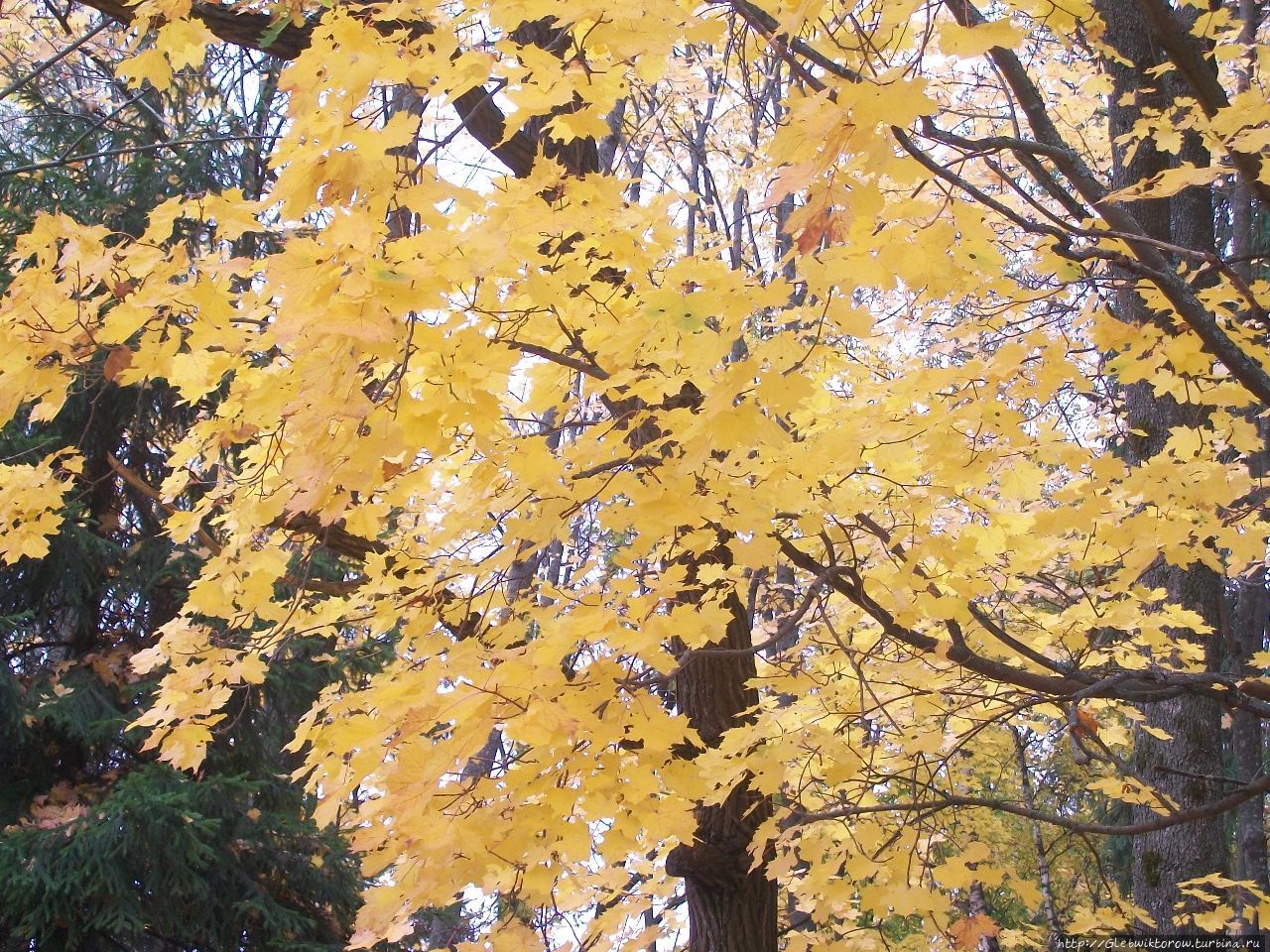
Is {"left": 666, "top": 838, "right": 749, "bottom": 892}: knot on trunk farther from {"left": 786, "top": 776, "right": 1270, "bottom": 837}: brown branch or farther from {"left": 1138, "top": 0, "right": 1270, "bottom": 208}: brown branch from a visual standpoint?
{"left": 1138, "top": 0, "right": 1270, "bottom": 208}: brown branch

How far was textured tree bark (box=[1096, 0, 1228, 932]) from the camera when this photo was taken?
154 inches

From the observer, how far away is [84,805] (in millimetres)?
4871

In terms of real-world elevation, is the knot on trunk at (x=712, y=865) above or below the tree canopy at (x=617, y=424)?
below

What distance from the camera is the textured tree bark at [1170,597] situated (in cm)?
391

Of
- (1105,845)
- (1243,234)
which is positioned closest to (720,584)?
(1243,234)

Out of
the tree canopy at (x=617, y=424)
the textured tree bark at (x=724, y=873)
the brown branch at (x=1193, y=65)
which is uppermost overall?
the brown branch at (x=1193, y=65)

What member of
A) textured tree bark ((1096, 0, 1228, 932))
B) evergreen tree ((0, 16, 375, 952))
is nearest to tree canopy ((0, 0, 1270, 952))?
textured tree bark ((1096, 0, 1228, 932))

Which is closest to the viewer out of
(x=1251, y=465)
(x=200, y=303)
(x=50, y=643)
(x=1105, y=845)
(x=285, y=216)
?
(x=285, y=216)

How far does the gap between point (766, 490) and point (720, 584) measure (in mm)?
930

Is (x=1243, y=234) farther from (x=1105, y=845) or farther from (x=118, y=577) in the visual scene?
(x=1105, y=845)

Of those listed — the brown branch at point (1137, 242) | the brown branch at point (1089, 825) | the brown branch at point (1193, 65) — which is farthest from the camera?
the brown branch at point (1089, 825)

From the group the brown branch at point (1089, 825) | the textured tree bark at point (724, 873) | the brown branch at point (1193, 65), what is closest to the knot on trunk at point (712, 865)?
the textured tree bark at point (724, 873)

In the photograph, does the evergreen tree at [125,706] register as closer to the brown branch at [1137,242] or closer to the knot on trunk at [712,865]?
the knot on trunk at [712,865]

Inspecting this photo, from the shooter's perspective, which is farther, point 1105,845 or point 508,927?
Answer: point 1105,845
